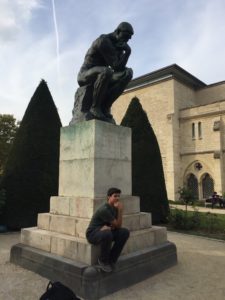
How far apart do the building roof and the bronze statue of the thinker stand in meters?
24.0

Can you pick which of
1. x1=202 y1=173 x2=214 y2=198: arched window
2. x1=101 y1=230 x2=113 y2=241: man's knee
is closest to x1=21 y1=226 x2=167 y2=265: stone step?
x1=101 y1=230 x2=113 y2=241: man's knee

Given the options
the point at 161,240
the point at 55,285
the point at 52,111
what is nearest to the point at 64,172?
the point at 161,240

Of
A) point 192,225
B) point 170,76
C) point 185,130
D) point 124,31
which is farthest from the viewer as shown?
point 170,76

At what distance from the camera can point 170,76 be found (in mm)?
28500

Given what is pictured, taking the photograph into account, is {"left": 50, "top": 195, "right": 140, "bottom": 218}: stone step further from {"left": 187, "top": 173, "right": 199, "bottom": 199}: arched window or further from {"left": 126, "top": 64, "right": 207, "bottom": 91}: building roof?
{"left": 126, "top": 64, "right": 207, "bottom": 91}: building roof

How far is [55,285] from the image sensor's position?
3088mm

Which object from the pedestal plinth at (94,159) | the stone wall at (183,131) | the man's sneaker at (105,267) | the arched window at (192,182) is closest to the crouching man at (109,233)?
the man's sneaker at (105,267)

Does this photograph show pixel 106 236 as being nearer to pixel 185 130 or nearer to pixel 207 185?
pixel 207 185

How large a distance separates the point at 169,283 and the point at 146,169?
25.1ft

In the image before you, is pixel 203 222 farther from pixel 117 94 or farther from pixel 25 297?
pixel 25 297

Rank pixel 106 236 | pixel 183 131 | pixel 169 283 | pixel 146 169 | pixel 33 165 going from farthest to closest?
pixel 183 131
pixel 146 169
pixel 33 165
pixel 169 283
pixel 106 236

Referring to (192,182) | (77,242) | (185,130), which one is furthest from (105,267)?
(185,130)

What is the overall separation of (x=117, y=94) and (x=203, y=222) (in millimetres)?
7188

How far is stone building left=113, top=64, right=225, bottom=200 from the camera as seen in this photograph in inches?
988
